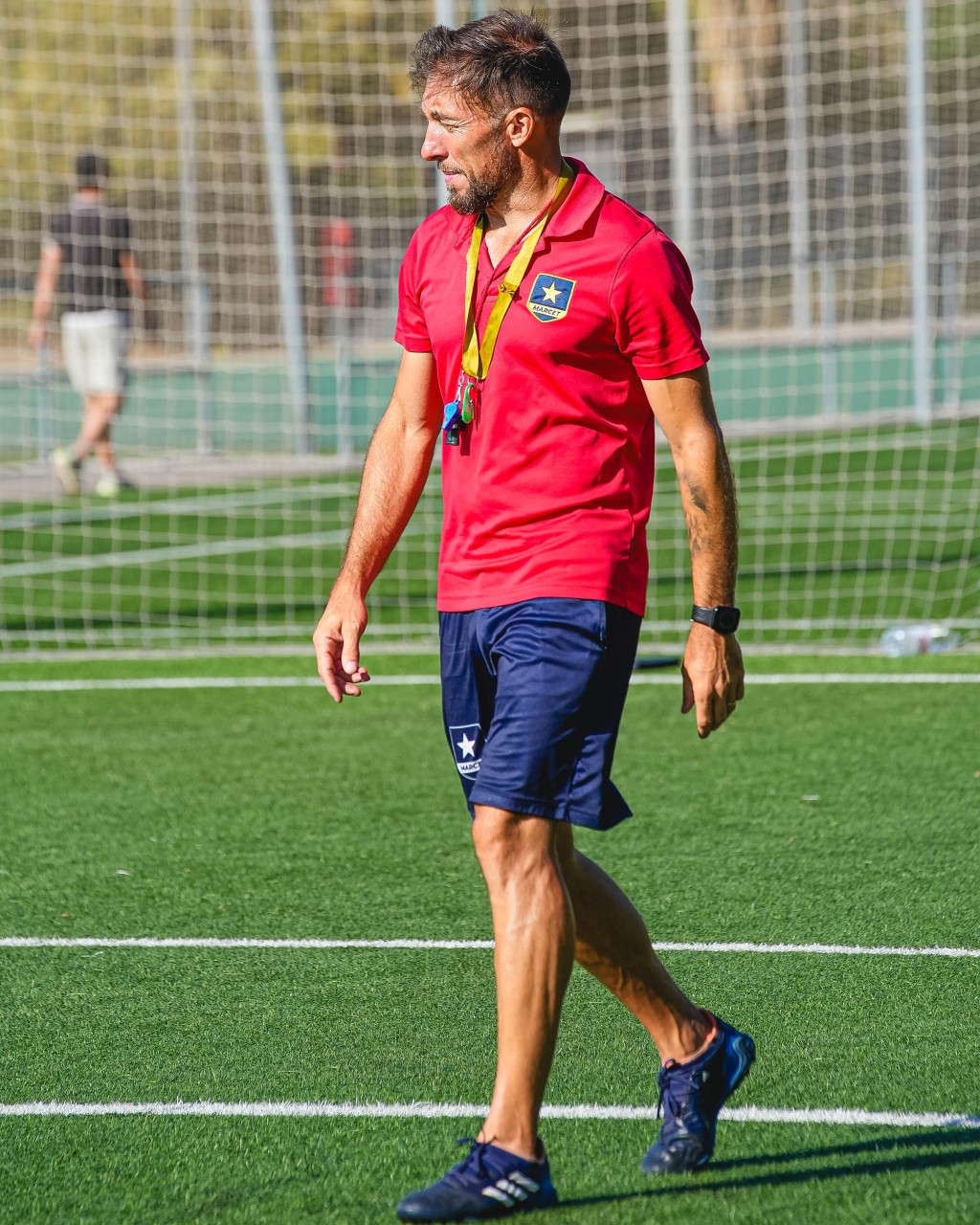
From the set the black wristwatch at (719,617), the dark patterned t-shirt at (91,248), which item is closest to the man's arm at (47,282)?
the dark patterned t-shirt at (91,248)

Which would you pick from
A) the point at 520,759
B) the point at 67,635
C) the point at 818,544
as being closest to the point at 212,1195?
the point at 520,759

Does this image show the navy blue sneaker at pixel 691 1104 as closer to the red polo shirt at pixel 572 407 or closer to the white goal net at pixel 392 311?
the red polo shirt at pixel 572 407

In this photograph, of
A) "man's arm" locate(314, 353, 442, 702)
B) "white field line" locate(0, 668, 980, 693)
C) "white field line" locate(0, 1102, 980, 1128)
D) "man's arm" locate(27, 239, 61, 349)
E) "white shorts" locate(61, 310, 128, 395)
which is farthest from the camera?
"white shorts" locate(61, 310, 128, 395)

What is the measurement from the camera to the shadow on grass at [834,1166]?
133 inches

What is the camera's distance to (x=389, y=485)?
3816 mm

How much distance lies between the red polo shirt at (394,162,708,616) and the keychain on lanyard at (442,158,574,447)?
0.05 feet

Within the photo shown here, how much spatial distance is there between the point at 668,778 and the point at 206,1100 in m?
3.06

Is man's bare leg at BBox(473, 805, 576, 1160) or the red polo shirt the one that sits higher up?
the red polo shirt

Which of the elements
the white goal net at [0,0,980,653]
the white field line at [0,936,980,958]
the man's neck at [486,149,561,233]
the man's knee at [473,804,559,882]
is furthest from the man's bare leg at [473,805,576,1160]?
the white goal net at [0,0,980,653]

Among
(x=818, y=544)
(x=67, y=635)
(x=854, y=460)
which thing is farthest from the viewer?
(x=854, y=460)

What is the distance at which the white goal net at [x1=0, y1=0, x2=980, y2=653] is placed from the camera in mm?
11336

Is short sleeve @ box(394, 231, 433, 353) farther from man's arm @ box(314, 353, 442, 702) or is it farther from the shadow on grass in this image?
the shadow on grass

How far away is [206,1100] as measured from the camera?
3.82 m

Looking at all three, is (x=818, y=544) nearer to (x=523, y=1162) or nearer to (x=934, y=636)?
(x=934, y=636)
